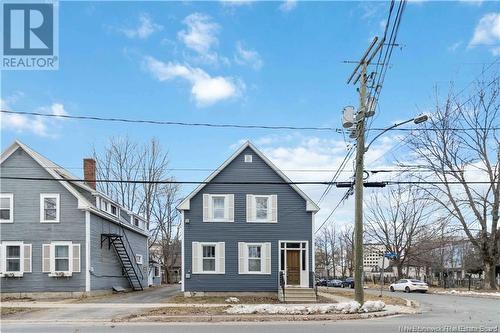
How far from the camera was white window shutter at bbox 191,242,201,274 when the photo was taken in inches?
1036

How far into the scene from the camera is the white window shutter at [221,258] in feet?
86.6

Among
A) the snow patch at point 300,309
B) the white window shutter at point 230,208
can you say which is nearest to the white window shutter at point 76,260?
the white window shutter at point 230,208

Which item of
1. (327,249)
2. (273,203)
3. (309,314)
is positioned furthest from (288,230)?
(327,249)

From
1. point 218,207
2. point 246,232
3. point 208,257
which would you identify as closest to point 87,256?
point 208,257

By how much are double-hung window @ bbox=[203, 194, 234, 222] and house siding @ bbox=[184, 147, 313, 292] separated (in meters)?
0.20

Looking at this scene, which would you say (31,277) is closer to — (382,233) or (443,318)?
(443,318)

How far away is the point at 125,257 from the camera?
33.6 meters

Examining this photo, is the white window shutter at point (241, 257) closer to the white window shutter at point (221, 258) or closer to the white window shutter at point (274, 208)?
the white window shutter at point (221, 258)

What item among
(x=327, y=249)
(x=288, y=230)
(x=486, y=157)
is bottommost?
(x=327, y=249)

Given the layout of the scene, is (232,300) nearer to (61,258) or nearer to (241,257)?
(241,257)

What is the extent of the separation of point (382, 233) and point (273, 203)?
35579mm

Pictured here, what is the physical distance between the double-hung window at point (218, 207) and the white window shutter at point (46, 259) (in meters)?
8.42

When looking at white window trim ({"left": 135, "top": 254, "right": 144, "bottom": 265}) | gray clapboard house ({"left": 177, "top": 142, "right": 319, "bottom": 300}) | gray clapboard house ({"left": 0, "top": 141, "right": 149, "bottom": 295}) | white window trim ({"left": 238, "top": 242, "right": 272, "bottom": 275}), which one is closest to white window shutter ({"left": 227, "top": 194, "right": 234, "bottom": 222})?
gray clapboard house ({"left": 177, "top": 142, "right": 319, "bottom": 300})

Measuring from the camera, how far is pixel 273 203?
89.3 feet
